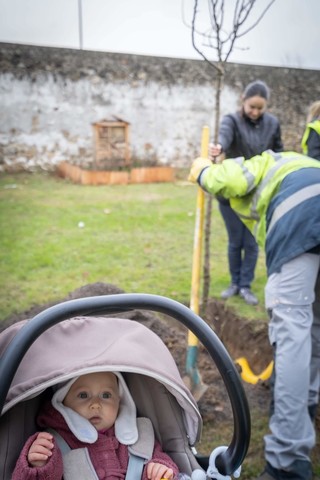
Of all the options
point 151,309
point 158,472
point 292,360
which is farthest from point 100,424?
point 292,360

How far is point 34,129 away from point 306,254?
30.1 ft

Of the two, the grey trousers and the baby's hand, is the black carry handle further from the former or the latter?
the grey trousers

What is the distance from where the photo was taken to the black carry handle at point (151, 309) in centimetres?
105

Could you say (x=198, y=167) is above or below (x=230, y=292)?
above

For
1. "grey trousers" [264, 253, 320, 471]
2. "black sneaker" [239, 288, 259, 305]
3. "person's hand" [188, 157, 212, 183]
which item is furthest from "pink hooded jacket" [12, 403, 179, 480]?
"black sneaker" [239, 288, 259, 305]

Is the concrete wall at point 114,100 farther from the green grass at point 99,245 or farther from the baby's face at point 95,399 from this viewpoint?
the baby's face at point 95,399

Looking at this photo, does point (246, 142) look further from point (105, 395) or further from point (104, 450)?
point (104, 450)

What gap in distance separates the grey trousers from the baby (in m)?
0.80

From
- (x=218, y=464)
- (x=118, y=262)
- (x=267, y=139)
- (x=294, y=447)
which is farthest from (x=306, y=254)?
(x=118, y=262)

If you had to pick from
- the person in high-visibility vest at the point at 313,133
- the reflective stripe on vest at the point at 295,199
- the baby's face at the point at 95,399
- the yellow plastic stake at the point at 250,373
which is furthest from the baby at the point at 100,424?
the person in high-visibility vest at the point at 313,133

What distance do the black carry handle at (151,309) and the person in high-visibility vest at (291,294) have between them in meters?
0.89

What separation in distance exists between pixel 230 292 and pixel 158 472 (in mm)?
2696

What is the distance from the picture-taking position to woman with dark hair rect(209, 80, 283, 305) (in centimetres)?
352

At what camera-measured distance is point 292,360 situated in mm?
2033
